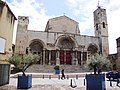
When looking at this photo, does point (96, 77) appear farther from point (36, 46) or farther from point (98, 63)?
point (36, 46)

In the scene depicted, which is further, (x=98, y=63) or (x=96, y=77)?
(x=98, y=63)

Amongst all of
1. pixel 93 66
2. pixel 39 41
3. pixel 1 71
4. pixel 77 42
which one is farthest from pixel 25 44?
pixel 93 66

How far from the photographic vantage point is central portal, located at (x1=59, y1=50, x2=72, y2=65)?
36.8 metres

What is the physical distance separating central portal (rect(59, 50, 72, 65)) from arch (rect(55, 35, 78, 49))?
121 centimetres

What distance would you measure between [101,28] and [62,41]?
37.1 ft

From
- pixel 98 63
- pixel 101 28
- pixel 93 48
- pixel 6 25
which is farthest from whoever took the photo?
pixel 101 28

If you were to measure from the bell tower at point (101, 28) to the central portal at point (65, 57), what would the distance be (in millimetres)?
8256

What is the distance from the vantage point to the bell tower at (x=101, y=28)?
3962cm

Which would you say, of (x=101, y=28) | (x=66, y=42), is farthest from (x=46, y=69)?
(x=101, y=28)

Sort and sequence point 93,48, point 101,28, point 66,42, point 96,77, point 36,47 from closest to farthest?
1. point 96,77
2. point 36,47
3. point 66,42
4. point 93,48
5. point 101,28

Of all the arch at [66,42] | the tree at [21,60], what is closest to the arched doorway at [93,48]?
the arch at [66,42]

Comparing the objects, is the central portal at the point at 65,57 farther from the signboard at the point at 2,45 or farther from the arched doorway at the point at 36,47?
the signboard at the point at 2,45

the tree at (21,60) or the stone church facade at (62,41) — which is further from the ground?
the stone church facade at (62,41)

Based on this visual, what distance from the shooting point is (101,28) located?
135ft
